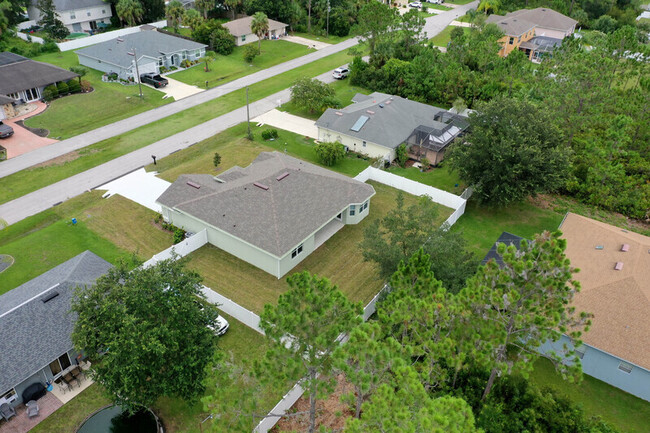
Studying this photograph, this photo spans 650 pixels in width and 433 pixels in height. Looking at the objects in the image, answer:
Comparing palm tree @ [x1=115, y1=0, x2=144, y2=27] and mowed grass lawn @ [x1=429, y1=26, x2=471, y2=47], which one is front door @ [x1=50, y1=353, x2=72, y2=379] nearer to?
palm tree @ [x1=115, y1=0, x2=144, y2=27]

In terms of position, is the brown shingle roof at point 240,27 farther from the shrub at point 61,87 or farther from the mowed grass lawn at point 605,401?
the mowed grass lawn at point 605,401

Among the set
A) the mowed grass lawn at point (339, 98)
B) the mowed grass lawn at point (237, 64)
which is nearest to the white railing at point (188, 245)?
the mowed grass lawn at point (339, 98)

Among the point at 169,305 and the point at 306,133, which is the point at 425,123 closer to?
the point at 306,133

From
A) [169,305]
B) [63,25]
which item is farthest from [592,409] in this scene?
[63,25]

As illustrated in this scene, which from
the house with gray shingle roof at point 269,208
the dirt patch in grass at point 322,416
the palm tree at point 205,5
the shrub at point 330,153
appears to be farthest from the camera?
the palm tree at point 205,5

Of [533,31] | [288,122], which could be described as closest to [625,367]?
[288,122]

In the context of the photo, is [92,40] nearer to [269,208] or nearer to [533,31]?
[269,208]

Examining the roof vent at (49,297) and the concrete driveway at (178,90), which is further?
the concrete driveway at (178,90)
